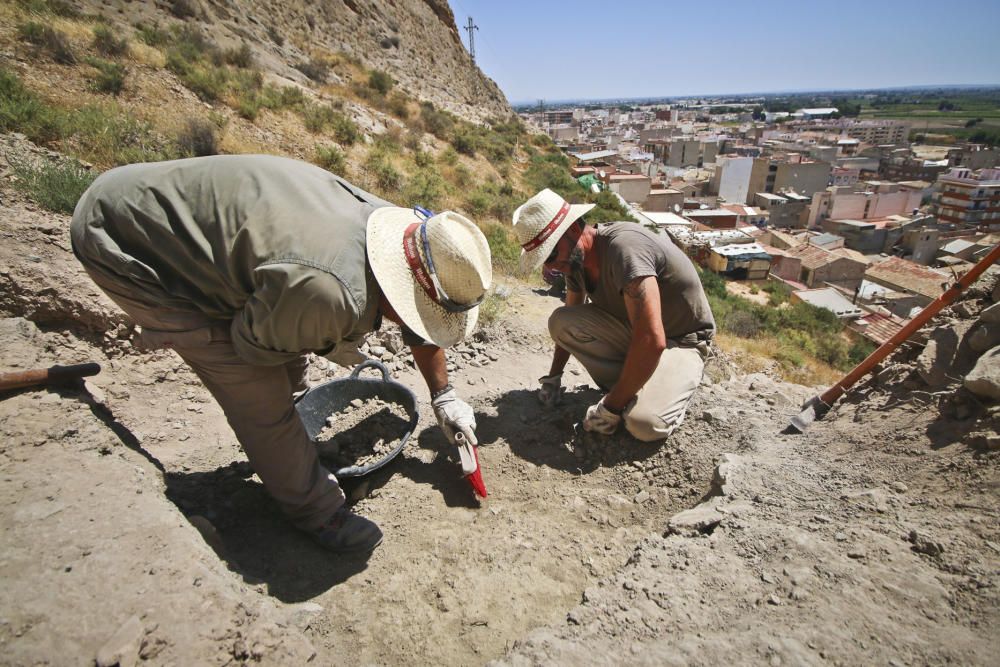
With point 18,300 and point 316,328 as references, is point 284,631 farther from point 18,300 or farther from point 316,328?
point 18,300

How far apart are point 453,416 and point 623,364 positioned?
1.21m

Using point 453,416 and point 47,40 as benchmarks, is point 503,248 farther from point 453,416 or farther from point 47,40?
point 47,40

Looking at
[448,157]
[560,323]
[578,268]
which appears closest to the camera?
[578,268]

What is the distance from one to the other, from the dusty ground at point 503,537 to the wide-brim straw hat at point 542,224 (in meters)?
1.06

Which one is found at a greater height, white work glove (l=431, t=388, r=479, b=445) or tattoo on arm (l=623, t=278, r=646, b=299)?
tattoo on arm (l=623, t=278, r=646, b=299)

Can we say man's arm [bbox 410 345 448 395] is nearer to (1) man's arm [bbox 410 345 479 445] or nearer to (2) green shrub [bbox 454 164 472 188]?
(1) man's arm [bbox 410 345 479 445]

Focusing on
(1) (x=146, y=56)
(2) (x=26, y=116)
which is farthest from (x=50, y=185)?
(1) (x=146, y=56)

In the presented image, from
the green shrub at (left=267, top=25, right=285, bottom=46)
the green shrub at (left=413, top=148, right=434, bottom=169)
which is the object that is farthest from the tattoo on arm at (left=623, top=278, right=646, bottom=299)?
the green shrub at (left=267, top=25, right=285, bottom=46)

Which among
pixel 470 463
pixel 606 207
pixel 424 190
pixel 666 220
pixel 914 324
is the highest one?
pixel 914 324

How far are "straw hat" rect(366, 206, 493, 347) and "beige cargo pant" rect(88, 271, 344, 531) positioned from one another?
670 mm

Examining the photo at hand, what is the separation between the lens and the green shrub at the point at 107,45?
7.94 m

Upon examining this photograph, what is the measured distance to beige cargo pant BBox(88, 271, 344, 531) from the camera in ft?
5.97

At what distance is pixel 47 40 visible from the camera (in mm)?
7047

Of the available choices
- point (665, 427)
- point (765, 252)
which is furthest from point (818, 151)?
point (665, 427)
